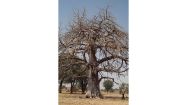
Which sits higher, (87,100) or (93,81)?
(93,81)

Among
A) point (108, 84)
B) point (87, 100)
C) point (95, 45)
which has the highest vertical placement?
point (95, 45)

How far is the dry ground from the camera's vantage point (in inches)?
108

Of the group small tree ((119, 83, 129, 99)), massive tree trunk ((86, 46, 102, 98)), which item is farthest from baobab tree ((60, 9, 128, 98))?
small tree ((119, 83, 129, 99))

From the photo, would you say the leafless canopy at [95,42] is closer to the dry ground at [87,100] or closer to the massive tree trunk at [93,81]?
the massive tree trunk at [93,81]

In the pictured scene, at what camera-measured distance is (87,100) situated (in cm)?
279

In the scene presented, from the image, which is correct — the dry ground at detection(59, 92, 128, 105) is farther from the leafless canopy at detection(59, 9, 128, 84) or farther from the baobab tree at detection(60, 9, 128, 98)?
the leafless canopy at detection(59, 9, 128, 84)

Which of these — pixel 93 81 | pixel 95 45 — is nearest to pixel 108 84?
pixel 93 81

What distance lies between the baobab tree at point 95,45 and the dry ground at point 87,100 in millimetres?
44

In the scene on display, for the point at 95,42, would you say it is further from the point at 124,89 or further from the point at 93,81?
the point at 124,89

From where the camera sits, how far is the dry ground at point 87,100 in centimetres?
273

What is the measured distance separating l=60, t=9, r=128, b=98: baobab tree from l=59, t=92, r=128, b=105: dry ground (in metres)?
0.04

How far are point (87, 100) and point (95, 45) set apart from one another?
43cm
